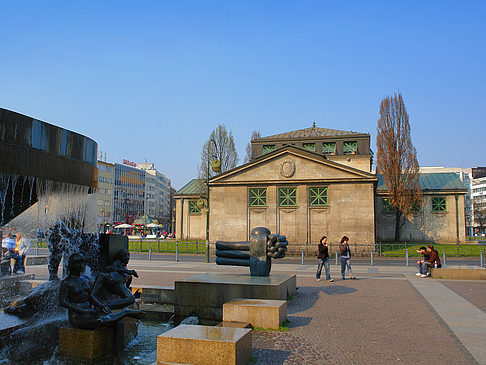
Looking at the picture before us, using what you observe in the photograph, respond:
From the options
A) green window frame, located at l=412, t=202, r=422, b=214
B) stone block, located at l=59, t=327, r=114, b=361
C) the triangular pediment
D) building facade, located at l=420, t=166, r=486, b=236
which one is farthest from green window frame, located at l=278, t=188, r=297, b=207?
building facade, located at l=420, t=166, r=486, b=236

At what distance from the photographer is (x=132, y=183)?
413 feet

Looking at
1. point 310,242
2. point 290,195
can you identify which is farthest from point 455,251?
point 290,195

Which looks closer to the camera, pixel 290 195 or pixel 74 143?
pixel 74 143

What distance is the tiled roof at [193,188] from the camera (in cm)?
5550

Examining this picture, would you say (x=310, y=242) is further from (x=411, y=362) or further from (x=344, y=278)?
(x=411, y=362)

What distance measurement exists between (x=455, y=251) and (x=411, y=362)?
3310 centimetres

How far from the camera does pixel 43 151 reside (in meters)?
5.52

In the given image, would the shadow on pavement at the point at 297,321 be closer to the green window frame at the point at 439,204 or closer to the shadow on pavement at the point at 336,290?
the shadow on pavement at the point at 336,290

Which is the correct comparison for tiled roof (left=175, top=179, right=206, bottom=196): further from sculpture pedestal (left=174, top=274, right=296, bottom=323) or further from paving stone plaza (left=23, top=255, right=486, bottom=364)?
sculpture pedestal (left=174, top=274, right=296, bottom=323)

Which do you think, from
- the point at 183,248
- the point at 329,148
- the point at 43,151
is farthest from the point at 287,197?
the point at 43,151

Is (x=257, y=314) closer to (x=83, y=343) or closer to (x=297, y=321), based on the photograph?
(x=297, y=321)

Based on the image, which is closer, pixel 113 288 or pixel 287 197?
pixel 113 288

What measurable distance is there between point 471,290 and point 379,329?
8.38m

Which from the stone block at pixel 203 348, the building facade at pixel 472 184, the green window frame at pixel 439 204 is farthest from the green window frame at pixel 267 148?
the building facade at pixel 472 184
